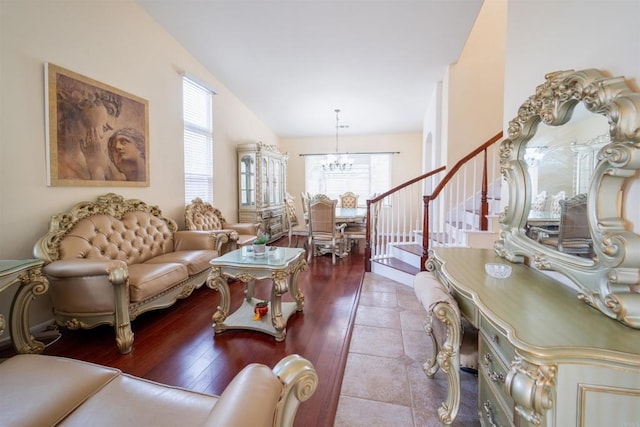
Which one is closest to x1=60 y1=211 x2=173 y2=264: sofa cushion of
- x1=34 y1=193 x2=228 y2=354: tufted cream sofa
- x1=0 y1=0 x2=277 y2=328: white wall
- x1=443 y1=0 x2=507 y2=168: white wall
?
x1=34 y1=193 x2=228 y2=354: tufted cream sofa

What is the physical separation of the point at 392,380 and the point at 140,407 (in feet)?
4.73

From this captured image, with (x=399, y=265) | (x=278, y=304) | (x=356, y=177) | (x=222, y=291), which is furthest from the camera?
(x=356, y=177)

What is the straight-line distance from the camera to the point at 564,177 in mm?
1338

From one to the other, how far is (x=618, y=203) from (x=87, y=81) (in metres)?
4.06

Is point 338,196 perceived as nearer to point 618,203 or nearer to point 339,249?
point 339,249

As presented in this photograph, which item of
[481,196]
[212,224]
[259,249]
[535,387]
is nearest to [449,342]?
[535,387]

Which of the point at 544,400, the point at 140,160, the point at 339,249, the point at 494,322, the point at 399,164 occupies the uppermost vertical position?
the point at 399,164

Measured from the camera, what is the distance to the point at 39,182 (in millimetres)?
2453

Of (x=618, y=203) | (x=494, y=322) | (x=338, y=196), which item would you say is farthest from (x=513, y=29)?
(x=338, y=196)

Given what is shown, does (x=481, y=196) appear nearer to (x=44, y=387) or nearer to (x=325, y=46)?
(x=325, y=46)

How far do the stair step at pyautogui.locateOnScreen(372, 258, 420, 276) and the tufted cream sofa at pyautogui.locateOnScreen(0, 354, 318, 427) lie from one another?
297 centimetres

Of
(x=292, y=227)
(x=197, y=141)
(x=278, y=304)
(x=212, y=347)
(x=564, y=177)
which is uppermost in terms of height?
(x=197, y=141)

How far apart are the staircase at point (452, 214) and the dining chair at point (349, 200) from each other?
2325mm

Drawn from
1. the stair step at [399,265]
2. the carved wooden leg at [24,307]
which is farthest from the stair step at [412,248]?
the carved wooden leg at [24,307]
